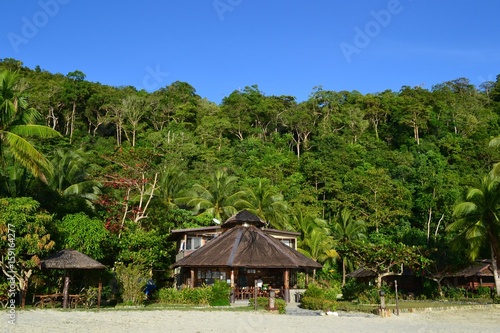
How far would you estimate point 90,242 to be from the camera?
71.8ft

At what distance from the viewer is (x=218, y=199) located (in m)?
34.7

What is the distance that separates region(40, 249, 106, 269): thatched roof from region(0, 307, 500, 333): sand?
186 centimetres

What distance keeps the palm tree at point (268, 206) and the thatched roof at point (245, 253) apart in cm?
836

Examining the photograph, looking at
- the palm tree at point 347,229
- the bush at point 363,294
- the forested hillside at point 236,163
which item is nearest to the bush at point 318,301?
the bush at point 363,294

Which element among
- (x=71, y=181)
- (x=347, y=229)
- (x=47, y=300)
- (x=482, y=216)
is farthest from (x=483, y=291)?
(x=71, y=181)

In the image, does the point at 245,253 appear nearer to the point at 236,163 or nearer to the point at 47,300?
the point at 47,300

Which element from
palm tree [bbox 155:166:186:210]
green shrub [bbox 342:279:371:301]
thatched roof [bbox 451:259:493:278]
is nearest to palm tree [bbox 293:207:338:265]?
green shrub [bbox 342:279:371:301]

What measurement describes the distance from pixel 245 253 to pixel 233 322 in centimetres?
861

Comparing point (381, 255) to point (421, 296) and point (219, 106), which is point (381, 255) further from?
point (219, 106)

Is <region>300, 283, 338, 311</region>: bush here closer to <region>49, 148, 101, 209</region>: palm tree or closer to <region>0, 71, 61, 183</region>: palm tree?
<region>0, 71, 61, 183</region>: palm tree

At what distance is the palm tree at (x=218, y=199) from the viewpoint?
112ft

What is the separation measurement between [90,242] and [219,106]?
44.1m

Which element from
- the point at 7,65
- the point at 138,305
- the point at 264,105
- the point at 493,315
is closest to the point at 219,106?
the point at 264,105

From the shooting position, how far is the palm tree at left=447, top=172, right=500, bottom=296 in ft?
84.5
